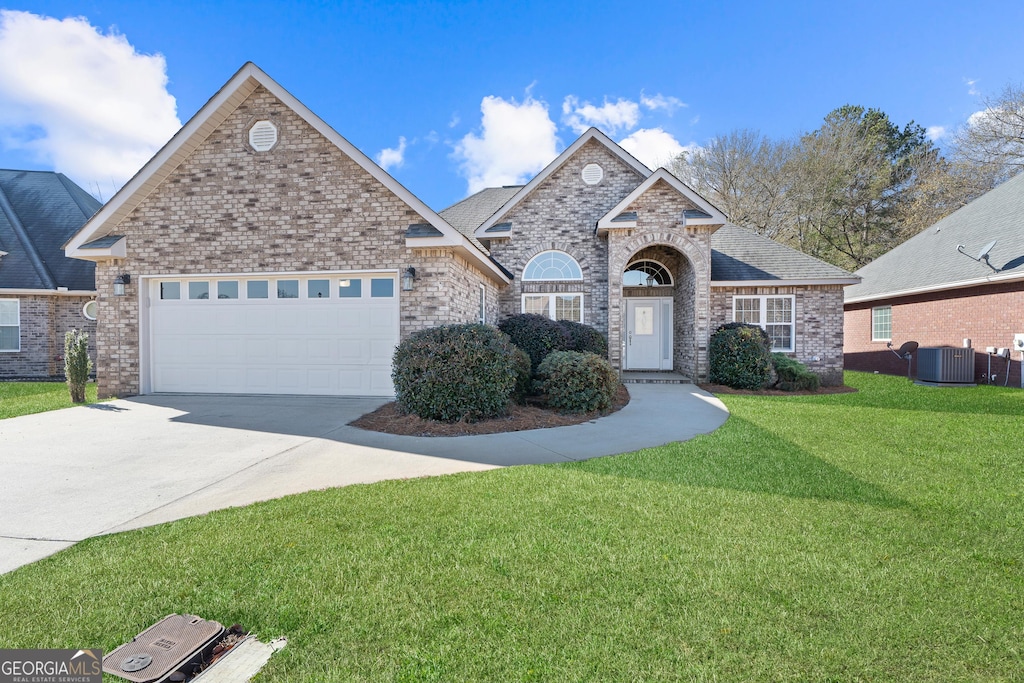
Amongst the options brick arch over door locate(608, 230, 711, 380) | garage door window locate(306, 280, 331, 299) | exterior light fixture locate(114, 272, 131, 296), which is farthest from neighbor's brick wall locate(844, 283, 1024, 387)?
exterior light fixture locate(114, 272, 131, 296)

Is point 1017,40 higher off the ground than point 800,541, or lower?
higher

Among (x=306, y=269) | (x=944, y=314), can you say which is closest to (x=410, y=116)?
(x=306, y=269)

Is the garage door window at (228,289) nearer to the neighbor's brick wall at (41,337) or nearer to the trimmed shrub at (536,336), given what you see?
the trimmed shrub at (536,336)

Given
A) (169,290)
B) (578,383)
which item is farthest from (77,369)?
(578,383)

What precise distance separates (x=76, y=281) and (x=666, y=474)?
1900 centimetres

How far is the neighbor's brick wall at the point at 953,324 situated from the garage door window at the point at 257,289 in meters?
19.6

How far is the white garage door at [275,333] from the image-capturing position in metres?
10.0

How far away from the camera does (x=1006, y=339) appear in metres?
13.7

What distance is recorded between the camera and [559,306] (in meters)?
14.8

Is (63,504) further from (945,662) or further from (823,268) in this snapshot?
(823,268)

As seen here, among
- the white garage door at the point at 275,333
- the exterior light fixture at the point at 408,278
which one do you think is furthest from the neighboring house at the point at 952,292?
the white garage door at the point at 275,333

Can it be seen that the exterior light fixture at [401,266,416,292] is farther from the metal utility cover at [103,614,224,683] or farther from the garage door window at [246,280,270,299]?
the metal utility cover at [103,614,224,683]

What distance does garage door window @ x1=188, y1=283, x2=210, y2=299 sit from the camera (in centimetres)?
1044

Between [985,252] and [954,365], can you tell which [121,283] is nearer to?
[954,365]
